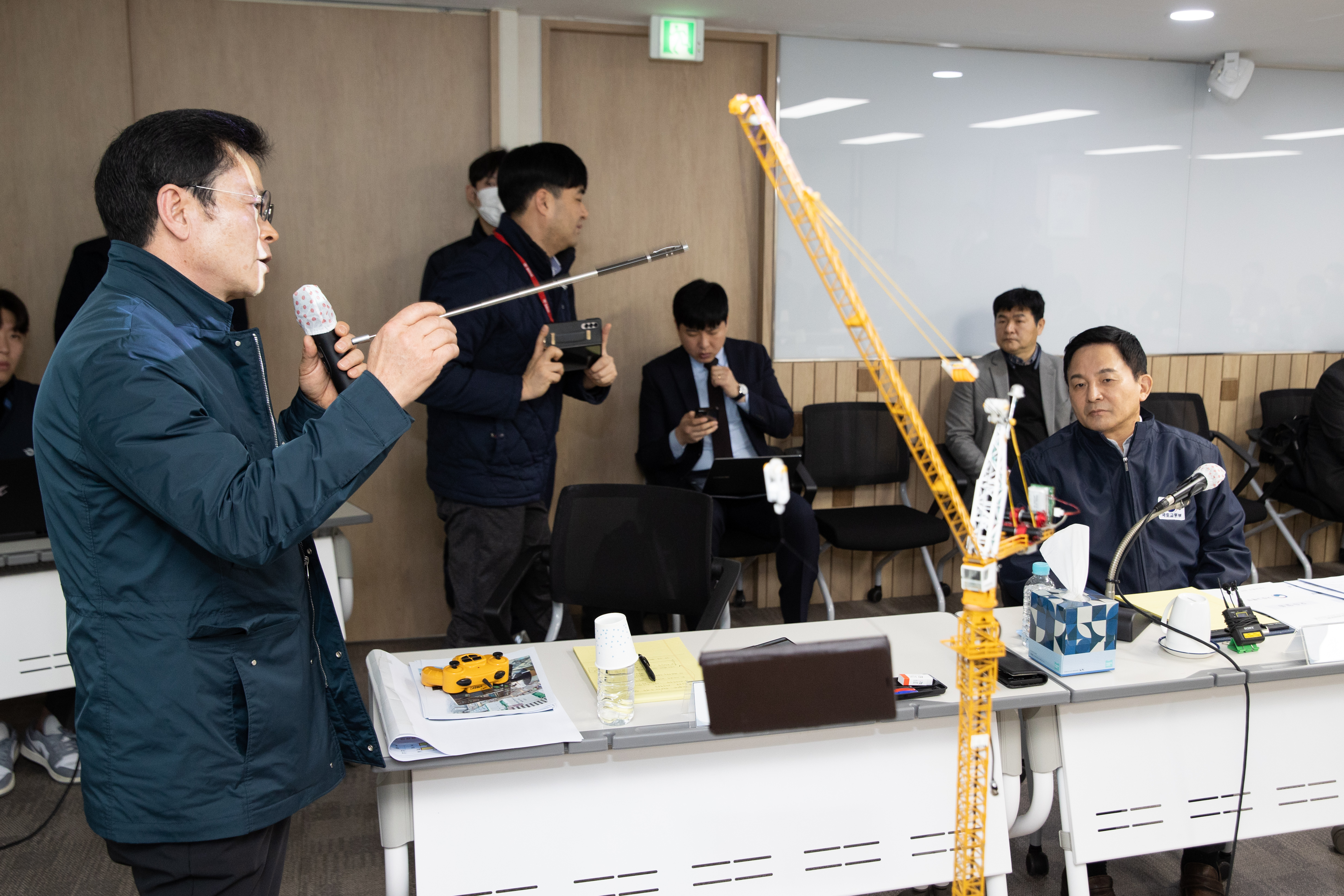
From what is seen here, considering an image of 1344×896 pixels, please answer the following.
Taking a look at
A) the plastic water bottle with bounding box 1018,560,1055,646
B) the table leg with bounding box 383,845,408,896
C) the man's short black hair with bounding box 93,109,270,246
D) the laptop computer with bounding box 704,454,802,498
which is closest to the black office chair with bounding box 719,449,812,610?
the laptop computer with bounding box 704,454,802,498

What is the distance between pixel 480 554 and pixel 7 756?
1.53 metres

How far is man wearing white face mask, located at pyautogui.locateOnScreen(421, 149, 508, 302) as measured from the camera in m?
3.52

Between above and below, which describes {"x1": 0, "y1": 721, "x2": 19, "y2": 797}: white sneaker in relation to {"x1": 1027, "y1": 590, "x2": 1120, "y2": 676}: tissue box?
below

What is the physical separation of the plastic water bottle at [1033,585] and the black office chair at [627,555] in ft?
2.64

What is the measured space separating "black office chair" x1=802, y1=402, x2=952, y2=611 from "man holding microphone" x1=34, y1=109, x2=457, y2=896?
2.90 m

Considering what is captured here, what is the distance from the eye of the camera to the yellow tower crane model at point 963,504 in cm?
105

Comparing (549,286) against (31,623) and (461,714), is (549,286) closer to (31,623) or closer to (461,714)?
(461,714)

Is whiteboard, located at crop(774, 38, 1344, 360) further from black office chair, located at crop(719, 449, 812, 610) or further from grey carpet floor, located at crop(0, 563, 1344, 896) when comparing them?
grey carpet floor, located at crop(0, 563, 1344, 896)

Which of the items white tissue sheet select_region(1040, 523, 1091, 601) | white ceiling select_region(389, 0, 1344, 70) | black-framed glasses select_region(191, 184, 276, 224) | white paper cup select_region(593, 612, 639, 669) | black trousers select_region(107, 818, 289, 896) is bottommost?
black trousers select_region(107, 818, 289, 896)

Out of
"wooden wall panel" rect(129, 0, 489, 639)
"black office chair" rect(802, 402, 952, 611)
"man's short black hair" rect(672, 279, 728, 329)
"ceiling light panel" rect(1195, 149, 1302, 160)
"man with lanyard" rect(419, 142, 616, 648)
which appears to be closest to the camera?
"man with lanyard" rect(419, 142, 616, 648)

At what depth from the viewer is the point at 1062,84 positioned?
4344 mm

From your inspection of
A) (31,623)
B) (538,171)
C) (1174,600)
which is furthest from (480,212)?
(1174,600)

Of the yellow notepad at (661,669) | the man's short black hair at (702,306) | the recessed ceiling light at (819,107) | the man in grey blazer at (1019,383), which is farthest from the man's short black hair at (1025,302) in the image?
the yellow notepad at (661,669)

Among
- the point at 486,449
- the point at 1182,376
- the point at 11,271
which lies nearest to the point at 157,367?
the point at 486,449
